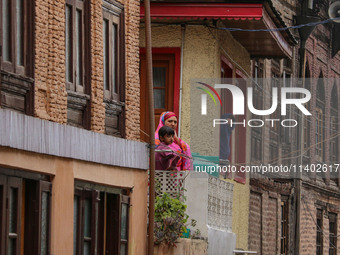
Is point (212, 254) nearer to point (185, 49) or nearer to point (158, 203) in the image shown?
point (158, 203)

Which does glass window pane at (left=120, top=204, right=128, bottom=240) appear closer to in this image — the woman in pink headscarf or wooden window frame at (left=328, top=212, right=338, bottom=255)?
the woman in pink headscarf

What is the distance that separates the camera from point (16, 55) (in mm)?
14555

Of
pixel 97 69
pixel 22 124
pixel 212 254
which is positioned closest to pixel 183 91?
pixel 212 254

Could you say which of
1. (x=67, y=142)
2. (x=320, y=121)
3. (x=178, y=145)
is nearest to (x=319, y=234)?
(x=320, y=121)

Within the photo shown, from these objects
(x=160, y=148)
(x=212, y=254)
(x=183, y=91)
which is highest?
(x=183, y=91)

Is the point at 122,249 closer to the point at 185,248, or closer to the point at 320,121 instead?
the point at 185,248

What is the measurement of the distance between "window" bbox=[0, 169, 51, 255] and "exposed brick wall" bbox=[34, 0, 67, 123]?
3.03 ft

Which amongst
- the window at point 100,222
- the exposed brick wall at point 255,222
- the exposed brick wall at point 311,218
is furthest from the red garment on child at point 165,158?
the exposed brick wall at point 311,218

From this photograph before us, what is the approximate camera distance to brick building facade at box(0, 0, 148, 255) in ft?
46.8

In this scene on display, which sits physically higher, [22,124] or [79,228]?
[22,124]

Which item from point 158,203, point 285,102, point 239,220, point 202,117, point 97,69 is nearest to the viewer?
point 97,69

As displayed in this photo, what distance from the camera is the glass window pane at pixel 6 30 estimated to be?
14203mm

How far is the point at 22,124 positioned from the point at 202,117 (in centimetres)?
936

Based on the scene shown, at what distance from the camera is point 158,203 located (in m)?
18.9
